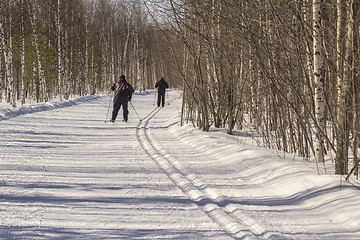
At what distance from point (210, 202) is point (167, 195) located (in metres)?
0.66

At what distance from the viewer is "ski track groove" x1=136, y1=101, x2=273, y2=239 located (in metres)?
4.36

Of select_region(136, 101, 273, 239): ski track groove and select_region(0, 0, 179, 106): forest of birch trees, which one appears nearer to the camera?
select_region(136, 101, 273, 239): ski track groove

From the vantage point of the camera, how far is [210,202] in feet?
18.1

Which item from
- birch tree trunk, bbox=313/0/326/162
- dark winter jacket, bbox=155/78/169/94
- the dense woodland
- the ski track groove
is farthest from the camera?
dark winter jacket, bbox=155/78/169/94

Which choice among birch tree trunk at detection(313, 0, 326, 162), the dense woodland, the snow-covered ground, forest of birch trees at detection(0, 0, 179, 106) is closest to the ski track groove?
the snow-covered ground

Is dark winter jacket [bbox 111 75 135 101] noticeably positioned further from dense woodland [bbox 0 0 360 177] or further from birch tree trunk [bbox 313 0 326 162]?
birch tree trunk [bbox 313 0 326 162]

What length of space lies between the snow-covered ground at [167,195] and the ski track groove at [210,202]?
1cm

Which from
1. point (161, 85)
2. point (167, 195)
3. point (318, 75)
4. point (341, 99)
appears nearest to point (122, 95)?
point (161, 85)

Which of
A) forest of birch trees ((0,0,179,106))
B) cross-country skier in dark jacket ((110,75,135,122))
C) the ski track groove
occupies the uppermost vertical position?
forest of birch trees ((0,0,179,106))

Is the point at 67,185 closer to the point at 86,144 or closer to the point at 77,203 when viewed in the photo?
the point at 77,203

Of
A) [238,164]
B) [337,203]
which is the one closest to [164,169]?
[238,164]

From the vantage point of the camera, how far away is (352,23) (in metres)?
5.50

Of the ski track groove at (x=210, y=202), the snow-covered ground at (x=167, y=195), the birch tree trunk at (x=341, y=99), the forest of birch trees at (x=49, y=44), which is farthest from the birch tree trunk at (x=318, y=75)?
the forest of birch trees at (x=49, y=44)

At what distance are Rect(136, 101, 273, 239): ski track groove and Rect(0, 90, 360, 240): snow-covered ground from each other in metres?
0.01
